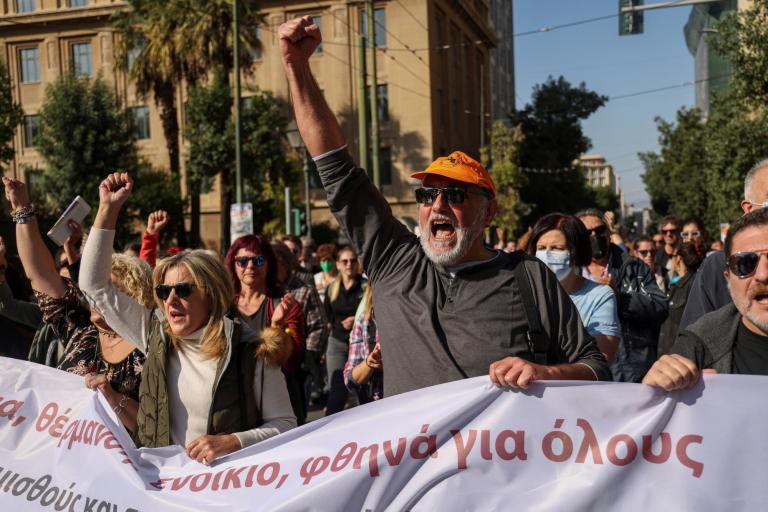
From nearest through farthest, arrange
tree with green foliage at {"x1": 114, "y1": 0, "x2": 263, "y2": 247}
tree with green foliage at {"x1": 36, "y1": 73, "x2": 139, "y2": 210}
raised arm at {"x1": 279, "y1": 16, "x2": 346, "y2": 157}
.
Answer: raised arm at {"x1": 279, "y1": 16, "x2": 346, "y2": 157} → tree with green foliage at {"x1": 114, "y1": 0, "x2": 263, "y2": 247} → tree with green foliage at {"x1": 36, "y1": 73, "x2": 139, "y2": 210}

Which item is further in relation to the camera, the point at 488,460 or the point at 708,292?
the point at 708,292

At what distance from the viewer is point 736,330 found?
114 inches

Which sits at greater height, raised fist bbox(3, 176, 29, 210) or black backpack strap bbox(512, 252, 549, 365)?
raised fist bbox(3, 176, 29, 210)

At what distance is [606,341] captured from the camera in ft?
14.5

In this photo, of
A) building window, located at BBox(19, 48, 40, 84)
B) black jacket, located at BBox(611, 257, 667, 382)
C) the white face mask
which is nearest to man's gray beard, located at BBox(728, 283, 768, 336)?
the white face mask

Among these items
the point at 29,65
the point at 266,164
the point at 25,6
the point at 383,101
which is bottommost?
the point at 266,164

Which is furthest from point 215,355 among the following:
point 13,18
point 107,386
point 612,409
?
point 13,18

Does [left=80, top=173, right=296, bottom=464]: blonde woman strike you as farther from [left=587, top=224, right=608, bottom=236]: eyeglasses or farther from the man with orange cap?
[left=587, top=224, right=608, bottom=236]: eyeglasses

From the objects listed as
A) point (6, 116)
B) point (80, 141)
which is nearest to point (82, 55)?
point (6, 116)

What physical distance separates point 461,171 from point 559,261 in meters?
1.52

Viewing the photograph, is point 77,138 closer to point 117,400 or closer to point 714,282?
point 117,400

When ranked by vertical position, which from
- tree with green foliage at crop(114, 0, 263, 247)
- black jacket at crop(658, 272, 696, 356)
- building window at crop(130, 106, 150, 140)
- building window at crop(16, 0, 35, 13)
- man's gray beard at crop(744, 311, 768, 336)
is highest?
building window at crop(16, 0, 35, 13)

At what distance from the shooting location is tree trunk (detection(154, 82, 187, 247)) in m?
32.3

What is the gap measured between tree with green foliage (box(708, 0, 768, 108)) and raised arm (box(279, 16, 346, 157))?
1438 centimetres
